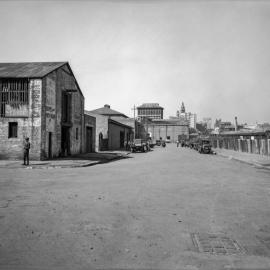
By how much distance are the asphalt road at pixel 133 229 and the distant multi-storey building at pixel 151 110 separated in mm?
135122

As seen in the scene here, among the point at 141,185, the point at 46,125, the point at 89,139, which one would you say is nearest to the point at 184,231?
the point at 141,185

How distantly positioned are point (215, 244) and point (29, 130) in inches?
703

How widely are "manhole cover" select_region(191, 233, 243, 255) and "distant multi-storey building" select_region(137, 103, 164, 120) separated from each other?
138 m

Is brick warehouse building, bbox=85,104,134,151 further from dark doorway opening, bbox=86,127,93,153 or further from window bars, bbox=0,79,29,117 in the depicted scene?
window bars, bbox=0,79,29,117

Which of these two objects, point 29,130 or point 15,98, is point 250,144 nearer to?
point 29,130

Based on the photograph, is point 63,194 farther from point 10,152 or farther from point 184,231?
point 10,152

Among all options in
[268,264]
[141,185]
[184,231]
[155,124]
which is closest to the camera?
Answer: [268,264]

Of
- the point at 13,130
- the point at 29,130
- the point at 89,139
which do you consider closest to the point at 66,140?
the point at 29,130

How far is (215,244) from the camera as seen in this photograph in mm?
4172

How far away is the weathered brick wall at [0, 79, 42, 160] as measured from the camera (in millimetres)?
19453

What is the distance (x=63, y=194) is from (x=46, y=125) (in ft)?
43.4

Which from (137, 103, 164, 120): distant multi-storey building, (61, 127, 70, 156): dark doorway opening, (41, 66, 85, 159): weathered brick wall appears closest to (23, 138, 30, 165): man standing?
(41, 66, 85, 159): weathered brick wall

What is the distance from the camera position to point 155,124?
107062 mm

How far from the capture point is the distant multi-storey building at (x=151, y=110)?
14300 centimetres
